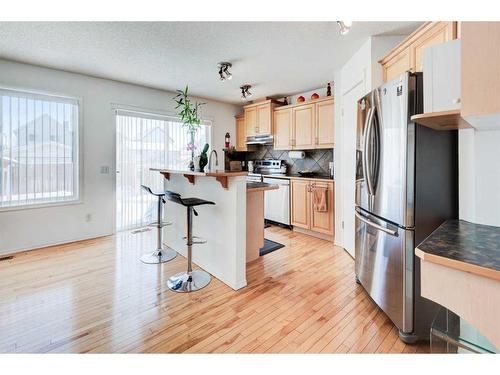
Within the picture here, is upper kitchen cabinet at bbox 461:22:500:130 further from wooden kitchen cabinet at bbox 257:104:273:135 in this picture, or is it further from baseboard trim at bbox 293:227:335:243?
wooden kitchen cabinet at bbox 257:104:273:135

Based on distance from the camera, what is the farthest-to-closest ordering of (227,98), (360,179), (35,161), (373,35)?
(227,98), (35,161), (373,35), (360,179)

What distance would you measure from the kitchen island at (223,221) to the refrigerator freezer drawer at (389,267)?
107cm

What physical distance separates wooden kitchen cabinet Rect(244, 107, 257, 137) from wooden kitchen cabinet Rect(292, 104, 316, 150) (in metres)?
0.98

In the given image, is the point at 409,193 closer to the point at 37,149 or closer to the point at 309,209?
the point at 309,209

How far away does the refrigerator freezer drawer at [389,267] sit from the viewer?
1.71 metres

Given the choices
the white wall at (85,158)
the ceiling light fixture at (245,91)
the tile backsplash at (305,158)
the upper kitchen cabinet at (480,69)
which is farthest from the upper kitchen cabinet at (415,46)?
the white wall at (85,158)

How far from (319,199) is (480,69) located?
3.01 m

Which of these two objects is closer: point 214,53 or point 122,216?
point 214,53

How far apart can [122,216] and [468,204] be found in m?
4.46

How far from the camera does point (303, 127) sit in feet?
14.5

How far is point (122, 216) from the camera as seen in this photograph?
4387 millimetres

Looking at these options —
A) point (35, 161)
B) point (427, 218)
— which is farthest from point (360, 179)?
point (35, 161)

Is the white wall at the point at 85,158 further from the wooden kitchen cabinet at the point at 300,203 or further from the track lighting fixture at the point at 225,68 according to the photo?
the wooden kitchen cabinet at the point at 300,203

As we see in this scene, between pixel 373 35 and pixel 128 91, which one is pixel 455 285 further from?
pixel 128 91
